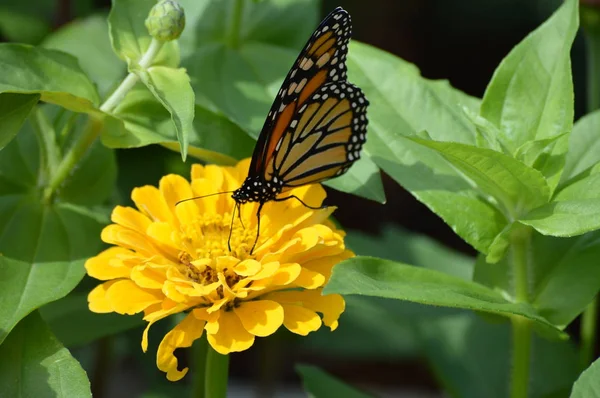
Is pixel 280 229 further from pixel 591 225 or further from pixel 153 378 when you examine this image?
pixel 153 378

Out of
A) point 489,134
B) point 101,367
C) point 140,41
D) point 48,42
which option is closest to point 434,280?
point 489,134

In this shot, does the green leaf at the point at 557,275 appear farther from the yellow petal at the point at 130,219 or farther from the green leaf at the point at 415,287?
the yellow petal at the point at 130,219

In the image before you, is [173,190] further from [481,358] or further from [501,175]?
[481,358]

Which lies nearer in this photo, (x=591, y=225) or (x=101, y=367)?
(x=591, y=225)

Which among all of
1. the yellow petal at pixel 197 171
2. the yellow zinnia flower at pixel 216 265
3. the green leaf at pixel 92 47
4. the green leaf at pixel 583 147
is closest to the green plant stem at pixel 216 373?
the yellow zinnia flower at pixel 216 265

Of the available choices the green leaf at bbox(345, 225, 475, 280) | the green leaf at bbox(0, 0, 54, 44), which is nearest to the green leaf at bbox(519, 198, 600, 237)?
the green leaf at bbox(345, 225, 475, 280)

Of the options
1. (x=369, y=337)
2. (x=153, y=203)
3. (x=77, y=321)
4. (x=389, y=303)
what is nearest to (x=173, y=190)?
(x=153, y=203)
